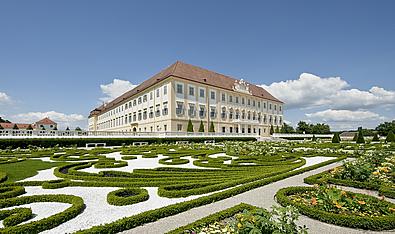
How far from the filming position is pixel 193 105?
41938 mm

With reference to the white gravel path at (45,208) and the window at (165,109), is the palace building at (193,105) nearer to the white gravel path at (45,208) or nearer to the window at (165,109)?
the window at (165,109)

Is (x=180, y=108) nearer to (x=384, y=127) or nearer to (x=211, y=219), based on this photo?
(x=211, y=219)

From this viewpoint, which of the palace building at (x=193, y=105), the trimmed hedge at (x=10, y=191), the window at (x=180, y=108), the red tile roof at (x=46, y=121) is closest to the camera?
the trimmed hedge at (x=10, y=191)

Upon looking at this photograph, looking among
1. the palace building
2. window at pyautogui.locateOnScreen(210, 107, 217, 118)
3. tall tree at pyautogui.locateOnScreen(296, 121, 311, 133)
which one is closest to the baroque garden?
the palace building

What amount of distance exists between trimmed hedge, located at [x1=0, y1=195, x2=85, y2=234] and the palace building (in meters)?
32.6

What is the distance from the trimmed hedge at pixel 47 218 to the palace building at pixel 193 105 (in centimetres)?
3263

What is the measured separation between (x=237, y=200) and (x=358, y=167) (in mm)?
4471

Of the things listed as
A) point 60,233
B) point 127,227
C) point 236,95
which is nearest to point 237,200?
point 127,227

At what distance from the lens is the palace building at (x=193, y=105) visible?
130 feet

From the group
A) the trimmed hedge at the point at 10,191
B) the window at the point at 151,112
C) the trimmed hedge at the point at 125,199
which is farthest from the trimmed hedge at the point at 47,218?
the window at the point at 151,112

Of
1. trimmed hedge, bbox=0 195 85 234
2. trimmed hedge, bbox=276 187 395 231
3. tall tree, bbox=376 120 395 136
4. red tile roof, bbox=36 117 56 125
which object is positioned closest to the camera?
trimmed hedge, bbox=0 195 85 234

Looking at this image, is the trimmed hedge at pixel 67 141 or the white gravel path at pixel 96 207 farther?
the trimmed hedge at pixel 67 141

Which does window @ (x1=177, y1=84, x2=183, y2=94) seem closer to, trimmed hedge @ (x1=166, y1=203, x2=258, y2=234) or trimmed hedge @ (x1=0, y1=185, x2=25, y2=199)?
trimmed hedge @ (x1=0, y1=185, x2=25, y2=199)

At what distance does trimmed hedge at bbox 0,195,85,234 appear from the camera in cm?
374
